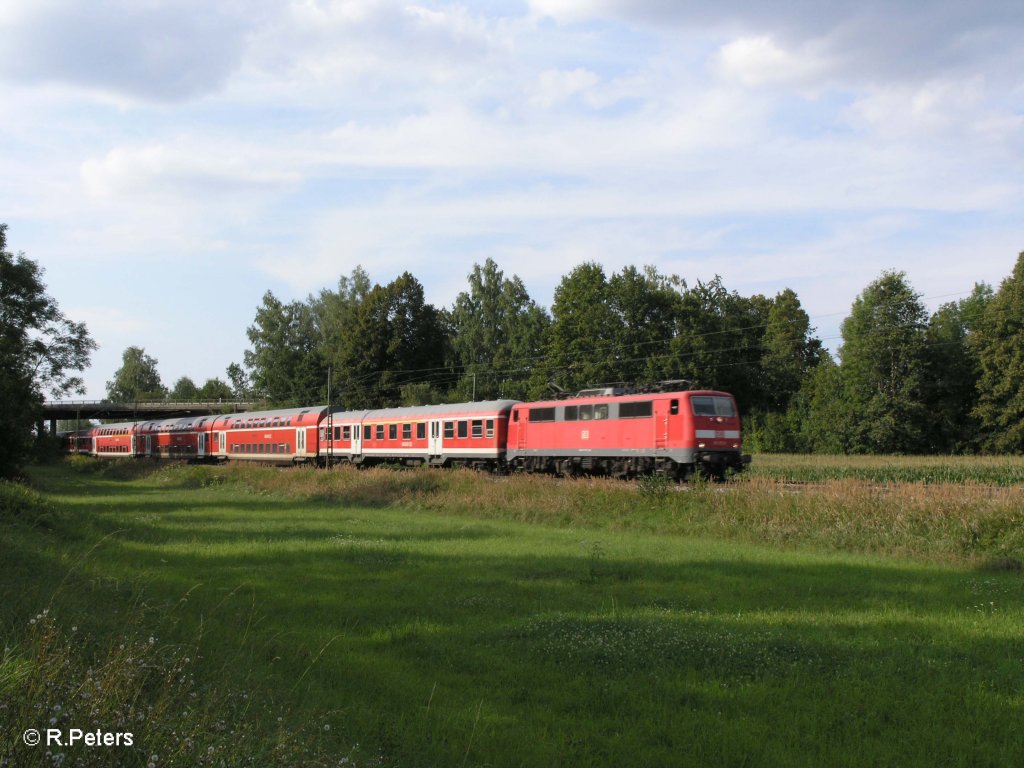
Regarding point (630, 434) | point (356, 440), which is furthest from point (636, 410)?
point (356, 440)

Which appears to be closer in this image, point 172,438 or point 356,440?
point 356,440

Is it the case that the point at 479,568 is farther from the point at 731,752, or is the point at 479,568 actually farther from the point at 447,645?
the point at 731,752

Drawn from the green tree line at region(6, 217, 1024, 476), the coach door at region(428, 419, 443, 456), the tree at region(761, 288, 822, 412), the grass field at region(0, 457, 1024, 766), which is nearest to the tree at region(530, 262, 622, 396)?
the green tree line at region(6, 217, 1024, 476)

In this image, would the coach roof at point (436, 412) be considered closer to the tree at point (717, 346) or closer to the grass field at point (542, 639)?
the grass field at point (542, 639)

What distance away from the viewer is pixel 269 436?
5512cm

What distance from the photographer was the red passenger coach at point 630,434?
1179 inches

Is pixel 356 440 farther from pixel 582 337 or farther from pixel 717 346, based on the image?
pixel 717 346

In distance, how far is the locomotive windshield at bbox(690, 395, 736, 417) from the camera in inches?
1180

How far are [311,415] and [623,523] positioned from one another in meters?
33.4

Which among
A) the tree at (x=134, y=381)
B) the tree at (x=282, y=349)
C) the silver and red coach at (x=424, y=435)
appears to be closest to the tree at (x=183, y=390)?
the tree at (x=134, y=381)

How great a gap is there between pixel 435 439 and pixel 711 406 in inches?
631

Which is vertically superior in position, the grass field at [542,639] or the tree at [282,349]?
the tree at [282,349]

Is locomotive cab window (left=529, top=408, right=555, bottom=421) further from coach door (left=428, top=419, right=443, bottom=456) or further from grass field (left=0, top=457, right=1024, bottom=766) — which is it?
grass field (left=0, top=457, right=1024, bottom=766)

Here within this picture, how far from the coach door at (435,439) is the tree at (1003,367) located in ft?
132
